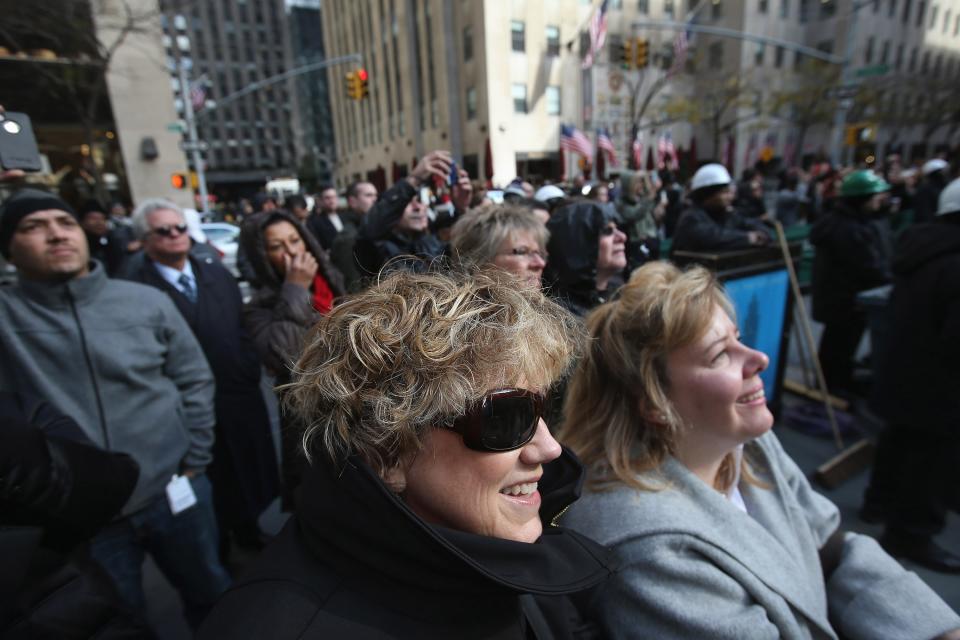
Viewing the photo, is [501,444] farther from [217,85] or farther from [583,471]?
[217,85]

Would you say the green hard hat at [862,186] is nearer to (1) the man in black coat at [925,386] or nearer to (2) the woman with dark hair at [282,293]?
(1) the man in black coat at [925,386]

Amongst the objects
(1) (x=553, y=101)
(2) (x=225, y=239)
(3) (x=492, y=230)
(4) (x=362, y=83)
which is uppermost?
(1) (x=553, y=101)

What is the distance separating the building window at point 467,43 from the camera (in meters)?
22.8

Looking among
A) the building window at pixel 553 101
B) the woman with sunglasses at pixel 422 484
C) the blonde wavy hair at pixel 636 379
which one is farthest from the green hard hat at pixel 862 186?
the building window at pixel 553 101

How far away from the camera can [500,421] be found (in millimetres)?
1088

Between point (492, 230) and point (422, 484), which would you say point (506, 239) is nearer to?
point (492, 230)

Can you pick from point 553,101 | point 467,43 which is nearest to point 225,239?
point 467,43

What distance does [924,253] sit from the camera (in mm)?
2889

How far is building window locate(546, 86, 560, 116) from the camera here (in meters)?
27.5

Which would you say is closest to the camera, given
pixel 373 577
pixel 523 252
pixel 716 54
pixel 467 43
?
pixel 373 577

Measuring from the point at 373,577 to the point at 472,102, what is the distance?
89.9ft

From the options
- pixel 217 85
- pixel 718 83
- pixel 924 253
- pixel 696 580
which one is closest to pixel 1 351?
pixel 696 580

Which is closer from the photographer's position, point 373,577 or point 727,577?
point 373,577

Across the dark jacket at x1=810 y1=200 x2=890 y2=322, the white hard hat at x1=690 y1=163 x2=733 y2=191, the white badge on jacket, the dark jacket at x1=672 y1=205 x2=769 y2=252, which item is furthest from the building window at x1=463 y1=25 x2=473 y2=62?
the white badge on jacket
